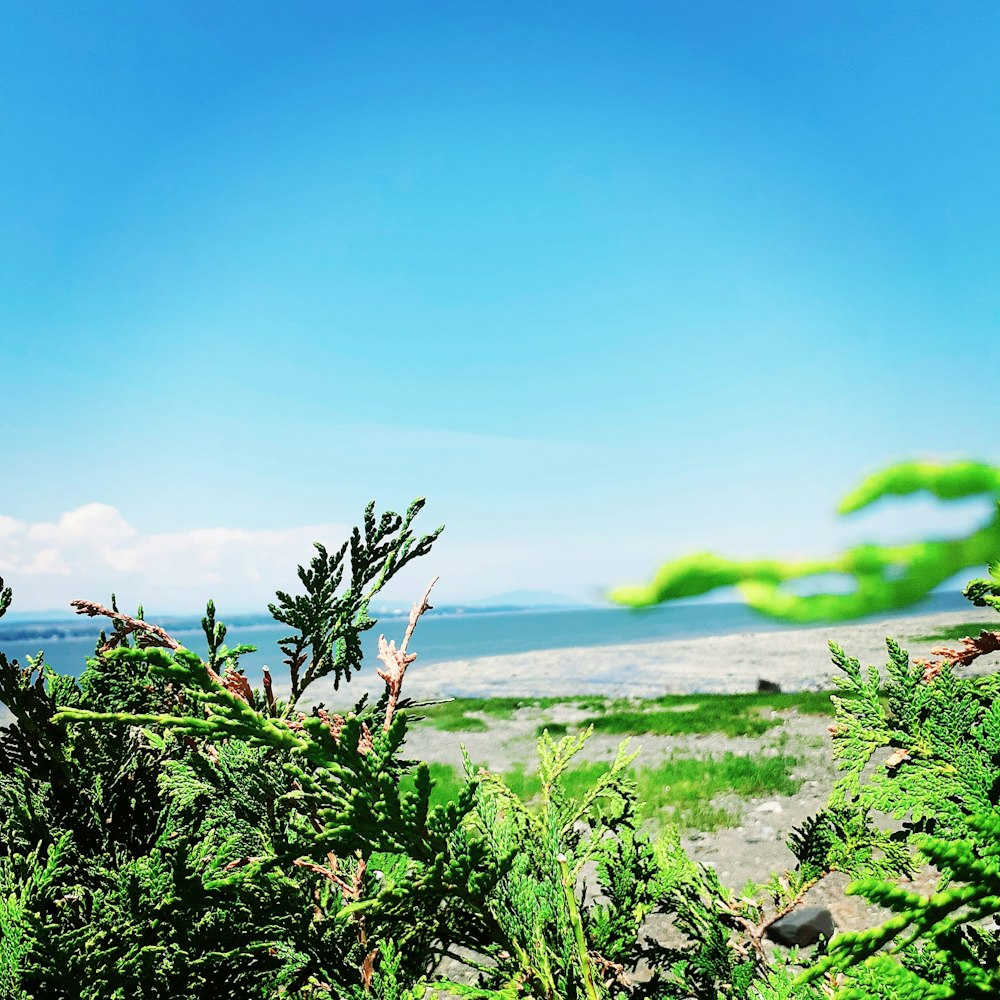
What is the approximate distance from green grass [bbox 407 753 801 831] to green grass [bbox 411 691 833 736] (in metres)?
1.86

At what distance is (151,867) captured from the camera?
6.46 feet

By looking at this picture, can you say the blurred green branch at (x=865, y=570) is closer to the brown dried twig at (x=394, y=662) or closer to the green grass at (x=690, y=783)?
the brown dried twig at (x=394, y=662)

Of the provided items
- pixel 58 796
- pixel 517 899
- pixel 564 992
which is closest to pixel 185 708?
pixel 58 796

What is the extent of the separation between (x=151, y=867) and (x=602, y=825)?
4.56 ft

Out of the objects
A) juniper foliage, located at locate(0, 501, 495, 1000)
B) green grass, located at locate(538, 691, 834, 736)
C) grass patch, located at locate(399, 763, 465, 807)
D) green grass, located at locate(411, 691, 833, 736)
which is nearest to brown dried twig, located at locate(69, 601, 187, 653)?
juniper foliage, located at locate(0, 501, 495, 1000)

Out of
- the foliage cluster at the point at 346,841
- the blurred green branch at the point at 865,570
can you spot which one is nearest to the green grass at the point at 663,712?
the foliage cluster at the point at 346,841

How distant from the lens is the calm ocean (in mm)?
351

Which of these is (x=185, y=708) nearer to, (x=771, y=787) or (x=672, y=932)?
(x=672, y=932)

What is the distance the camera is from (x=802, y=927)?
582 centimetres

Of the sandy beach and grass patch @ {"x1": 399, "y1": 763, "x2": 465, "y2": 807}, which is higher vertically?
grass patch @ {"x1": 399, "y1": 763, "x2": 465, "y2": 807}

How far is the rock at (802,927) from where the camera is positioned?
19.0 feet

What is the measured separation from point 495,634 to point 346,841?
10758 cm

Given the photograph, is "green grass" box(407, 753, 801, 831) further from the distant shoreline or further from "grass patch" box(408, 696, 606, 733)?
the distant shoreline

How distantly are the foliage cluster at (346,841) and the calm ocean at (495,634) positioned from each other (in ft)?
1.05
